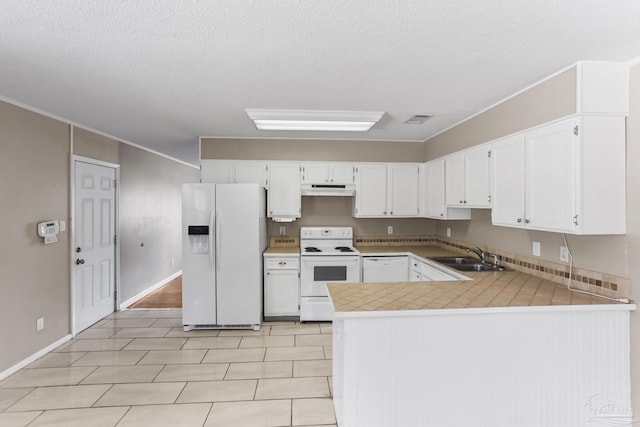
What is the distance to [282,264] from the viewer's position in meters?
4.15

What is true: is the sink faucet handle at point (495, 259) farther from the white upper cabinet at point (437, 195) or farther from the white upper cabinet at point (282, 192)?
the white upper cabinet at point (282, 192)

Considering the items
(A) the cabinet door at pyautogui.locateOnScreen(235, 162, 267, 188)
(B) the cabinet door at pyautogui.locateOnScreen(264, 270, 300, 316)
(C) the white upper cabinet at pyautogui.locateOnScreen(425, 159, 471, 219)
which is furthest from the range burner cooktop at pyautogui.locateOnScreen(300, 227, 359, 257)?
(C) the white upper cabinet at pyautogui.locateOnScreen(425, 159, 471, 219)

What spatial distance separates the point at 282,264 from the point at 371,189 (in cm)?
160

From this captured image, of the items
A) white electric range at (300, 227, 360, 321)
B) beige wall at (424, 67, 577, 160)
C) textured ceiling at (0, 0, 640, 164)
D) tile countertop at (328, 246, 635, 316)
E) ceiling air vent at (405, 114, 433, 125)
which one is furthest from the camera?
white electric range at (300, 227, 360, 321)

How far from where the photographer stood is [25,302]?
10.0 ft

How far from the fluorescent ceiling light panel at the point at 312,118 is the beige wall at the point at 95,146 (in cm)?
211

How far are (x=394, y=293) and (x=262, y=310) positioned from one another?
237cm

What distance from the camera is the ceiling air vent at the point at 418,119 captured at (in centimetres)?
349

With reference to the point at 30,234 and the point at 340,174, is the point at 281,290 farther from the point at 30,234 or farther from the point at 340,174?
the point at 30,234

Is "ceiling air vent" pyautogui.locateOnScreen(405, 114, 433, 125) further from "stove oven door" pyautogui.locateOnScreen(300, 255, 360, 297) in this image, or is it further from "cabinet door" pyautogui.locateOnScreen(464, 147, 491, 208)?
"stove oven door" pyautogui.locateOnScreen(300, 255, 360, 297)

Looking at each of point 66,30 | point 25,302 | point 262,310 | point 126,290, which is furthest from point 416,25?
point 126,290

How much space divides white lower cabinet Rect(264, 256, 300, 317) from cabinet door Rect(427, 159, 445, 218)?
1.88m

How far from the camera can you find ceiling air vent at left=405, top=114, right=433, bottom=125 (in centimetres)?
349

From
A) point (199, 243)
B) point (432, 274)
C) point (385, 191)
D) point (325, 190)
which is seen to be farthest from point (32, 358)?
point (385, 191)
